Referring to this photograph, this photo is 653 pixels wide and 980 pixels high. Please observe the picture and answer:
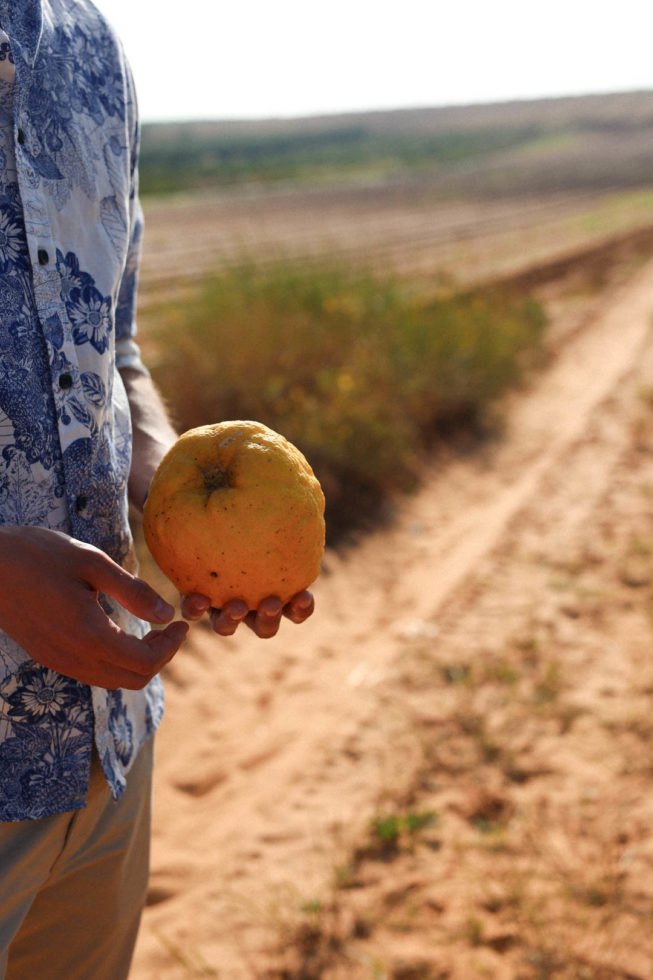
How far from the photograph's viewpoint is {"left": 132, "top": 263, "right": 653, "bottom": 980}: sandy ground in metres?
2.38

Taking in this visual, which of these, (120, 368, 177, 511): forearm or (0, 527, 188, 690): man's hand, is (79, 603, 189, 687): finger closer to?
(0, 527, 188, 690): man's hand

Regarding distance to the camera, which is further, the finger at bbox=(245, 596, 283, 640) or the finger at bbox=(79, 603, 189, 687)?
the finger at bbox=(245, 596, 283, 640)

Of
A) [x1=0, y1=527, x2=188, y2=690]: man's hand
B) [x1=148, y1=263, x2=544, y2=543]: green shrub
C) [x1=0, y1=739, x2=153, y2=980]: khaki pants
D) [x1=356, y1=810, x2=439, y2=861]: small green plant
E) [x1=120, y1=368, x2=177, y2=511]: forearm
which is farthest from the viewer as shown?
[x1=148, y1=263, x2=544, y2=543]: green shrub

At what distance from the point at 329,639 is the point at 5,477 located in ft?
10.1

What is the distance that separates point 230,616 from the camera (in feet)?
4.08

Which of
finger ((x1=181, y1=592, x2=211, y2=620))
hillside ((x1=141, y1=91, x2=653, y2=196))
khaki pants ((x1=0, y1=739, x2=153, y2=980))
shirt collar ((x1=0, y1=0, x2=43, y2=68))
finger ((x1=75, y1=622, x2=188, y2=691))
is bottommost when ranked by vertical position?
hillside ((x1=141, y1=91, x2=653, y2=196))

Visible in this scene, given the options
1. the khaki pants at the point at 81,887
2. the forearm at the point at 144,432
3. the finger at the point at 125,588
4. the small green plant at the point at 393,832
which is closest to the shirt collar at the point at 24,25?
the forearm at the point at 144,432

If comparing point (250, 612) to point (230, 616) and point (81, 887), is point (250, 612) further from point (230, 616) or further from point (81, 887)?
point (81, 887)

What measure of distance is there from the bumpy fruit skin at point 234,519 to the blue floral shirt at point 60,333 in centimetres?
12

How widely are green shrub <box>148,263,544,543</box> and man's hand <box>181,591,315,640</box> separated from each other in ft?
12.2

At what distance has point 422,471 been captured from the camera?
613 centimetres

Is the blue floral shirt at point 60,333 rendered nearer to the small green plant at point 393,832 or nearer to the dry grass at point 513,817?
the dry grass at point 513,817

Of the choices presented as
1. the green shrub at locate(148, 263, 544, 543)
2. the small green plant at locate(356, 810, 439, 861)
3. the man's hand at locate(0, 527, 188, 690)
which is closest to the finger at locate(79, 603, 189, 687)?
the man's hand at locate(0, 527, 188, 690)

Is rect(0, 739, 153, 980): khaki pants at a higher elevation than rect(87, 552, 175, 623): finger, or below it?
below
